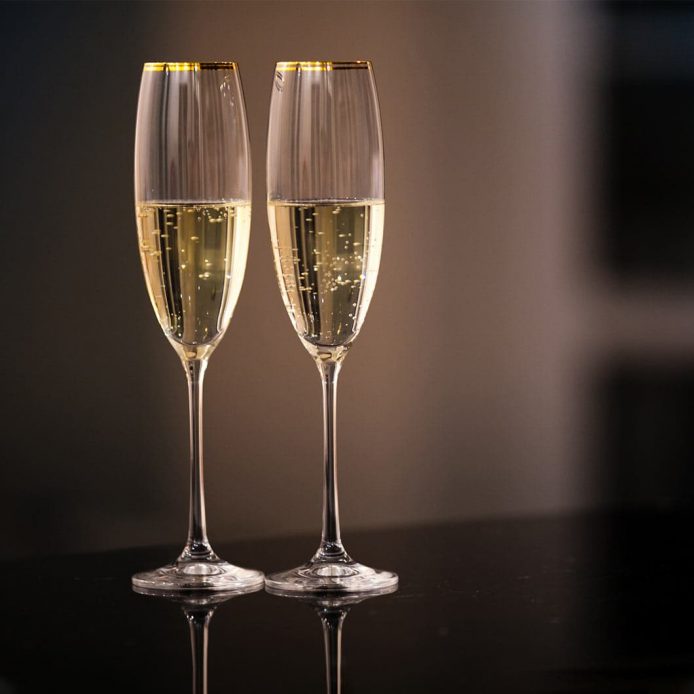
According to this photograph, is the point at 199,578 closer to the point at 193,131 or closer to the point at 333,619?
the point at 333,619

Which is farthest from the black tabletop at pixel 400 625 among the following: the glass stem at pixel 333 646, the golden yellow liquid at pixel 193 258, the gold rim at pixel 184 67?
the gold rim at pixel 184 67

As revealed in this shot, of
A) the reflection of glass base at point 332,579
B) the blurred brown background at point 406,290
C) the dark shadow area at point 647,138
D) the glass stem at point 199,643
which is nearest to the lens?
the glass stem at point 199,643

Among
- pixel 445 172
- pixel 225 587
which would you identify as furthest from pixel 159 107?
pixel 445 172

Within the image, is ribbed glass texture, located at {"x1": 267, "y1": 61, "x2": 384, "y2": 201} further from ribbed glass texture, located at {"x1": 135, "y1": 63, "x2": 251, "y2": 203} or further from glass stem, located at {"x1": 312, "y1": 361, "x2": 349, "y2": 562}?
A: glass stem, located at {"x1": 312, "y1": 361, "x2": 349, "y2": 562}

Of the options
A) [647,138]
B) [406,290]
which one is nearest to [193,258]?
[406,290]

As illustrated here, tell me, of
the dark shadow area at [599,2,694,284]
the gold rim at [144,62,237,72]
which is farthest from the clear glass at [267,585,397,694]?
the dark shadow area at [599,2,694,284]

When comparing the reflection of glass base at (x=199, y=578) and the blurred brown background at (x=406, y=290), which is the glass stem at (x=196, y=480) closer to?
the reflection of glass base at (x=199, y=578)

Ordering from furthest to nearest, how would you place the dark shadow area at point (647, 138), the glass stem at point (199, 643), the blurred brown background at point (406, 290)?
the dark shadow area at point (647, 138) < the blurred brown background at point (406, 290) < the glass stem at point (199, 643)
